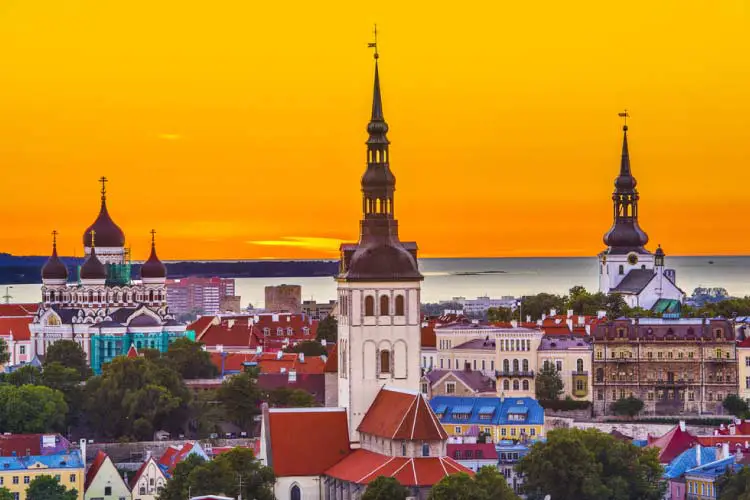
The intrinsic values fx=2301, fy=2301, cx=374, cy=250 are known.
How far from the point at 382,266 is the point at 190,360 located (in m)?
38.0

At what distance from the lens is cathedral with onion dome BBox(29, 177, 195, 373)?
129m

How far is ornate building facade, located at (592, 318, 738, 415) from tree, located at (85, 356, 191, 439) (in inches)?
1029

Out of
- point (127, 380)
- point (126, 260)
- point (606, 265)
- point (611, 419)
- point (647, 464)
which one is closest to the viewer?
point (647, 464)

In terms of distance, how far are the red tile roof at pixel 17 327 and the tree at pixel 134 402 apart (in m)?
41.6

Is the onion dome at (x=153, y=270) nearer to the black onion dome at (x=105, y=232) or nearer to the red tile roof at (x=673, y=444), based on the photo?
the black onion dome at (x=105, y=232)

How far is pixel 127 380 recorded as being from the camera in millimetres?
101188

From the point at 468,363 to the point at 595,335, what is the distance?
22.5ft

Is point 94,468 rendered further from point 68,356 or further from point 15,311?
point 15,311

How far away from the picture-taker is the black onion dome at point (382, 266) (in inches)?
3155

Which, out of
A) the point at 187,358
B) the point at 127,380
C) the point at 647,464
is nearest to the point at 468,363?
the point at 187,358

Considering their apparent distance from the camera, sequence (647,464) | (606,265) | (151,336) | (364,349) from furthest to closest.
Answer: (606,265) → (151,336) → (647,464) → (364,349)

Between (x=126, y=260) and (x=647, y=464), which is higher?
(x=126, y=260)

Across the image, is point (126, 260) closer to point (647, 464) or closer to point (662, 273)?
point (662, 273)

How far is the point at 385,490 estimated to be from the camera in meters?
71.6
